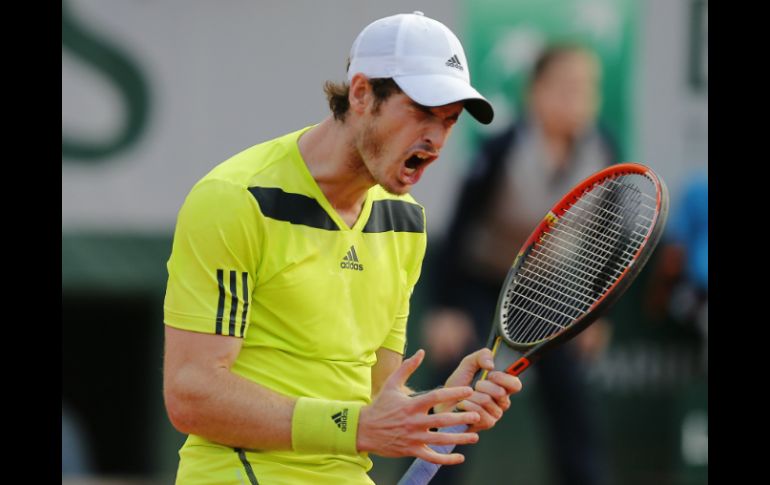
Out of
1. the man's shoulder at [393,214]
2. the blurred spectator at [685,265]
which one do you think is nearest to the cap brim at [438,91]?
the man's shoulder at [393,214]

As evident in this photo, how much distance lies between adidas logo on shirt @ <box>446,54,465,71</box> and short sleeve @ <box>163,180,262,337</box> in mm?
717

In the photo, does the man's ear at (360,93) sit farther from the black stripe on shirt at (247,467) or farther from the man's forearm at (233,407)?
the black stripe on shirt at (247,467)

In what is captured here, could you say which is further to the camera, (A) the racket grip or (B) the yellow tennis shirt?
(A) the racket grip

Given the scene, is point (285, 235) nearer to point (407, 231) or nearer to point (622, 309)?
point (407, 231)

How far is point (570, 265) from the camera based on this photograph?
450 centimetres

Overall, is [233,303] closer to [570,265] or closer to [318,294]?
[318,294]

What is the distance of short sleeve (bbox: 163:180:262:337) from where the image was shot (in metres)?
3.65

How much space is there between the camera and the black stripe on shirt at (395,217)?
4.09 meters

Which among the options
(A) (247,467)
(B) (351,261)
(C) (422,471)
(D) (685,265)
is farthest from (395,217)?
(D) (685,265)

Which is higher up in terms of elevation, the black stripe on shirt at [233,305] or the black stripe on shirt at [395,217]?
the black stripe on shirt at [395,217]

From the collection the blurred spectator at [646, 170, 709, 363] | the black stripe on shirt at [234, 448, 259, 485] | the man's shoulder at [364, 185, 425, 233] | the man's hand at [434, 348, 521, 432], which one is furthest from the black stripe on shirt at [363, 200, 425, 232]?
the blurred spectator at [646, 170, 709, 363]

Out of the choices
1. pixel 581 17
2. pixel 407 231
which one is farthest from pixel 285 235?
pixel 581 17

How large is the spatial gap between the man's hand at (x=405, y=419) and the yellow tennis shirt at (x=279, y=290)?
1.13ft

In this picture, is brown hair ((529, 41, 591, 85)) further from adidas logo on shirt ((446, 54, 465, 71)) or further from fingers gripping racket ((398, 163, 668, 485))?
adidas logo on shirt ((446, 54, 465, 71))
